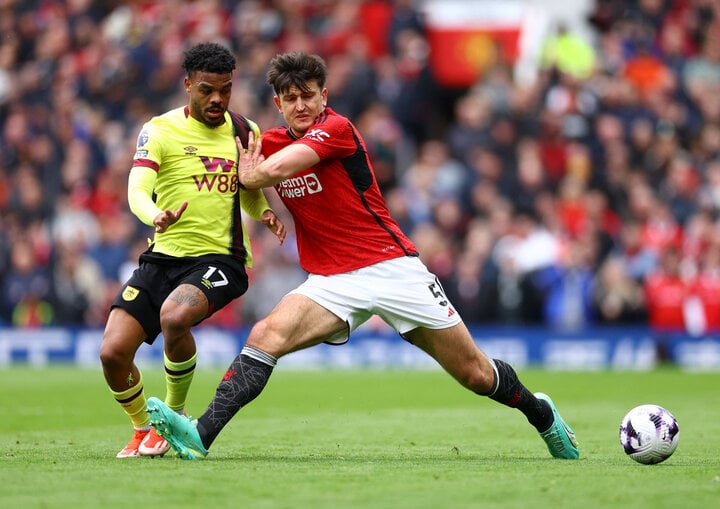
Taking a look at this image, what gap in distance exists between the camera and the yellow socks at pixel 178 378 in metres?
8.68

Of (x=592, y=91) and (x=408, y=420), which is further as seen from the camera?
(x=592, y=91)

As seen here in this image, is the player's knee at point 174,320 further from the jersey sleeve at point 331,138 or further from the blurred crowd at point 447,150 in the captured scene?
the blurred crowd at point 447,150

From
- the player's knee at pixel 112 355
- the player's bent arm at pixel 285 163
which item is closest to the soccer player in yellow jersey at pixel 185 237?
the player's knee at pixel 112 355

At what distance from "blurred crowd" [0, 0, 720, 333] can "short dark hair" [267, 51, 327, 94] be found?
11208mm

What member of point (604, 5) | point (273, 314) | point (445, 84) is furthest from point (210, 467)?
point (604, 5)

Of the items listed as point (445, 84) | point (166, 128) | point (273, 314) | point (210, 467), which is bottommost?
point (445, 84)

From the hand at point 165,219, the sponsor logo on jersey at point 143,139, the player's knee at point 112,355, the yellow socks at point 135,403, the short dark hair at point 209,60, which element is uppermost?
the short dark hair at point 209,60

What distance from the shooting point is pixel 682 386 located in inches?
611

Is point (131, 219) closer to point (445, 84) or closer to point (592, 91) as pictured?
point (445, 84)

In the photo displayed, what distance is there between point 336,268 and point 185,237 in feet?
3.68

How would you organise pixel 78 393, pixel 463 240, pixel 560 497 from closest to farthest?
1. pixel 560 497
2. pixel 78 393
3. pixel 463 240

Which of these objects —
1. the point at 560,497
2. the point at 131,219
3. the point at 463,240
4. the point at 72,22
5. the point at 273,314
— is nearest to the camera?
the point at 560,497

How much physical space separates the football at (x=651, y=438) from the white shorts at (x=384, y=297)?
1330 mm

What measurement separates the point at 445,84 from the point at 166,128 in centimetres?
1489
